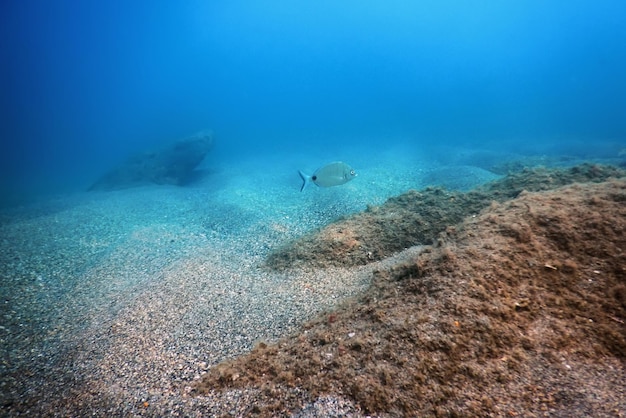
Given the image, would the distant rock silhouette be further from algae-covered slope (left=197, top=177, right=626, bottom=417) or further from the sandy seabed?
algae-covered slope (left=197, top=177, right=626, bottom=417)

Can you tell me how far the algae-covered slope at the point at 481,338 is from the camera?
1.86m

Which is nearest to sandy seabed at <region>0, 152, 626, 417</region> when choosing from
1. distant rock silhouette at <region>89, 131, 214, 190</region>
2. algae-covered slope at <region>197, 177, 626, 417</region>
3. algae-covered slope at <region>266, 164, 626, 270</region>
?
algae-covered slope at <region>197, 177, 626, 417</region>

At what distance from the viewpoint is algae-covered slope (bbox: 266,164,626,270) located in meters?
4.89

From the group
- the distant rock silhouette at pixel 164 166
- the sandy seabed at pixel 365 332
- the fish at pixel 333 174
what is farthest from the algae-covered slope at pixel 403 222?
the distant rock silhouette at pixel 164 166

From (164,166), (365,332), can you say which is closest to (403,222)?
(365,332)

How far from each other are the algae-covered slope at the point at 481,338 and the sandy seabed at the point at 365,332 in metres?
0.01

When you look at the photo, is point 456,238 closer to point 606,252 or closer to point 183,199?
point 606,252

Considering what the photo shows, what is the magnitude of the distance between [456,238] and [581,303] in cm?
118

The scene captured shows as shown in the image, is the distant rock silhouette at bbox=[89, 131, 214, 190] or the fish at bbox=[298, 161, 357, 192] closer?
the fish at bbox=[298, 161, 357, 192]

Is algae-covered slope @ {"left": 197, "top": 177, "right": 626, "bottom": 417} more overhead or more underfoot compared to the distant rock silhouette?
more overhead

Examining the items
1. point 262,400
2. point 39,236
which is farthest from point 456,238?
point 39,236

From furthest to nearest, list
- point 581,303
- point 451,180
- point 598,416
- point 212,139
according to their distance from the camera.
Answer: point 212,139
point 451,180
point 581,303
point 598,416

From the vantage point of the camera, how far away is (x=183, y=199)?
459 inches

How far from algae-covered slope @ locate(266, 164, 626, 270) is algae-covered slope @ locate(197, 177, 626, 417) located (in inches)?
71.9
